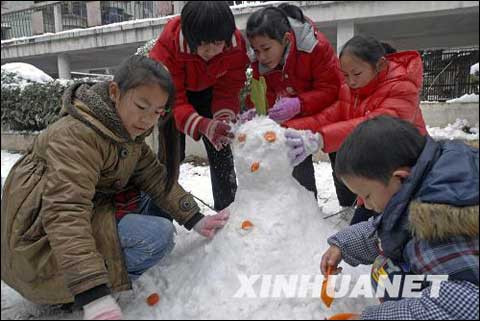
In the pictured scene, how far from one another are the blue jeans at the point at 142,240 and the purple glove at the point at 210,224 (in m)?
0.10

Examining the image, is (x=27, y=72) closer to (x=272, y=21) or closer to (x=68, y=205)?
(x=68, y=205)

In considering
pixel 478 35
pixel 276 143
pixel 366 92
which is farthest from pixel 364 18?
pixel 366 92

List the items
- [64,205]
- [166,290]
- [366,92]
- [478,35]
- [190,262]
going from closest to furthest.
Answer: [478,35]
[64,205]
[166,290]
[190,262]
[366,92]

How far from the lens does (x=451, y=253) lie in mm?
927

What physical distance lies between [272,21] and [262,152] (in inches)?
16.4

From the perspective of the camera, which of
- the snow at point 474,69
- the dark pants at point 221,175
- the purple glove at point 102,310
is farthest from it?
the dark pants at point 221,175

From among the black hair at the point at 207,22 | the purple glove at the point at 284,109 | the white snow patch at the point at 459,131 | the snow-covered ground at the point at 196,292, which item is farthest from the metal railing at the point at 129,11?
the white snow patch at the point at 459,131

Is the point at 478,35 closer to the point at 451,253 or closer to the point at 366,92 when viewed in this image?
the point at 451,253

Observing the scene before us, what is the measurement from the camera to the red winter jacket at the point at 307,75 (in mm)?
1635

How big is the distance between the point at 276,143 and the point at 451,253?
Answer: 0.66 m

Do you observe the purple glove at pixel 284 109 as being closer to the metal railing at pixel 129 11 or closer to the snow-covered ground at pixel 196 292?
the snow-covered ground at pixel 196 292

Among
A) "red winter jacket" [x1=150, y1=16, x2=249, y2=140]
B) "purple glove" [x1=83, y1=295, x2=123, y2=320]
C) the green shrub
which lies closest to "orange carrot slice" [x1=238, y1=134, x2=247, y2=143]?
"red winter jacket" [x1=150, y1=16, x2=249, y2=140]

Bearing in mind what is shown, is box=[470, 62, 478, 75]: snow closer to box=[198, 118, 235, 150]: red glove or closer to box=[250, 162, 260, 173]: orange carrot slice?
box=[250, 162, 260, 173]: orange carrot slice

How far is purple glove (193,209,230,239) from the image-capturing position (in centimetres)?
145
